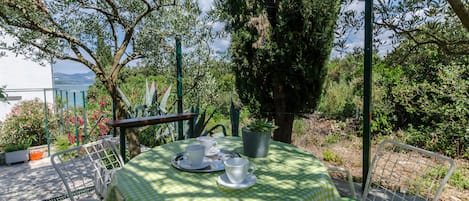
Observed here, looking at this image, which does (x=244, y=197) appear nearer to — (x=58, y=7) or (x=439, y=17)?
(x=439, y=17)

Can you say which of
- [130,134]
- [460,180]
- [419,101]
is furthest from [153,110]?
[419,101]

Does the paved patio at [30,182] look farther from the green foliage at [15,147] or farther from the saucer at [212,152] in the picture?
the saucer at [212,152]

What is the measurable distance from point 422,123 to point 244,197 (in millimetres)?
4468

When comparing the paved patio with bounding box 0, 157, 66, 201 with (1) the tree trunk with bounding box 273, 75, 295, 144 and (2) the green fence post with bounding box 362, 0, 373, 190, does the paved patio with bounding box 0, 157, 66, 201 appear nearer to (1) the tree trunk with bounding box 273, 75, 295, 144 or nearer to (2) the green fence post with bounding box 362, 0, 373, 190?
(1) the tree trunk with bounding box 273, 75, 295, 144

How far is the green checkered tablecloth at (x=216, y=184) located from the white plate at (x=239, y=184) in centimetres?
2

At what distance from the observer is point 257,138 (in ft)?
4.86

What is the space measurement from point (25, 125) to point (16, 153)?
75 cm

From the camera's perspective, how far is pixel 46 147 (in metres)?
5.10

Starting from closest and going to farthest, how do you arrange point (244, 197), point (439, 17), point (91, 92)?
point (244, 197)
point (439, 17)
point (91, 92)

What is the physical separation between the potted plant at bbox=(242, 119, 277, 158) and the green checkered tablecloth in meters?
0.05

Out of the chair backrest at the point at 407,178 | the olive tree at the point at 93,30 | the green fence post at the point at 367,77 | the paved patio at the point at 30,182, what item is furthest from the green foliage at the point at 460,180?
the paved patio at the point at 30,182

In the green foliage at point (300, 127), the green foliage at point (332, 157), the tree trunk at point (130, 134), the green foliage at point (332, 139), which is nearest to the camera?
the tree trunk at point (130, 134)

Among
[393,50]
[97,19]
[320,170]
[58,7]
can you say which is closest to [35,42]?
[58,7]

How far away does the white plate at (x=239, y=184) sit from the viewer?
107 cm
